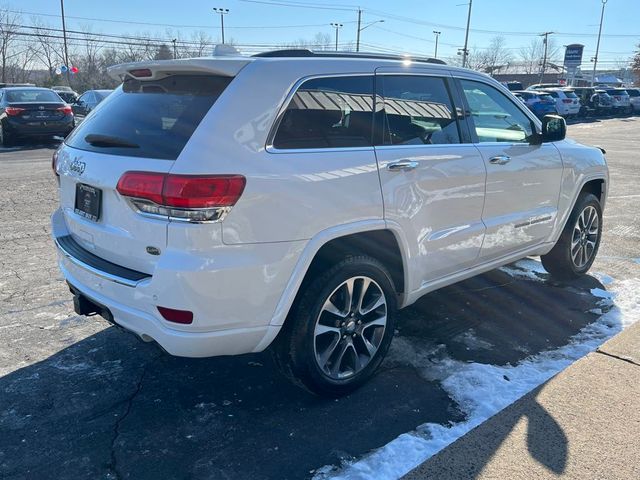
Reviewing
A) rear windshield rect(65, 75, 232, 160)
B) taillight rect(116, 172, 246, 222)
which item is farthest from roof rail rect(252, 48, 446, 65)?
taillight rect(116, 172, 246, 222)

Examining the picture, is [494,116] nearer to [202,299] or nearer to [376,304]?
[376,304]

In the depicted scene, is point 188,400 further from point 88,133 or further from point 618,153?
Result: point 618,153

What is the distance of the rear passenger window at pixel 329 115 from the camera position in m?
2.91

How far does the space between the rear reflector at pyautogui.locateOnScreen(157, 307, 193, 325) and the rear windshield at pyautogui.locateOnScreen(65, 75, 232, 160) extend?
723 mm

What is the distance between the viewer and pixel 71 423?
2973 millimetres

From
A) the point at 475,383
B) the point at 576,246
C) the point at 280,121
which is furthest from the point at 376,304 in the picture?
the point at 576,246

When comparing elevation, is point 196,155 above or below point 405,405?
above

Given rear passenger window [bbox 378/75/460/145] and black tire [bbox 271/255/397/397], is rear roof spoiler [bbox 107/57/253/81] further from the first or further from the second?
black tire [bbox 271/255/397/397]

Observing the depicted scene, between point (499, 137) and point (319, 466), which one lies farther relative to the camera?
point (499, 137)

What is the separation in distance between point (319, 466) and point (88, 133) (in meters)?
2.26

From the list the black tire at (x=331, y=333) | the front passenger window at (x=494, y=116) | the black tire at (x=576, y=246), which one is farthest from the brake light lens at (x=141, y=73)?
the black tire at (x=576, y=246)

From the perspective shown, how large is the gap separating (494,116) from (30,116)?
566 inches

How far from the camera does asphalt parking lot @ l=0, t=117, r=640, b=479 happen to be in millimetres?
2729

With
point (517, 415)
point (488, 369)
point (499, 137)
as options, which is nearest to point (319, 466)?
point (517, 415)
